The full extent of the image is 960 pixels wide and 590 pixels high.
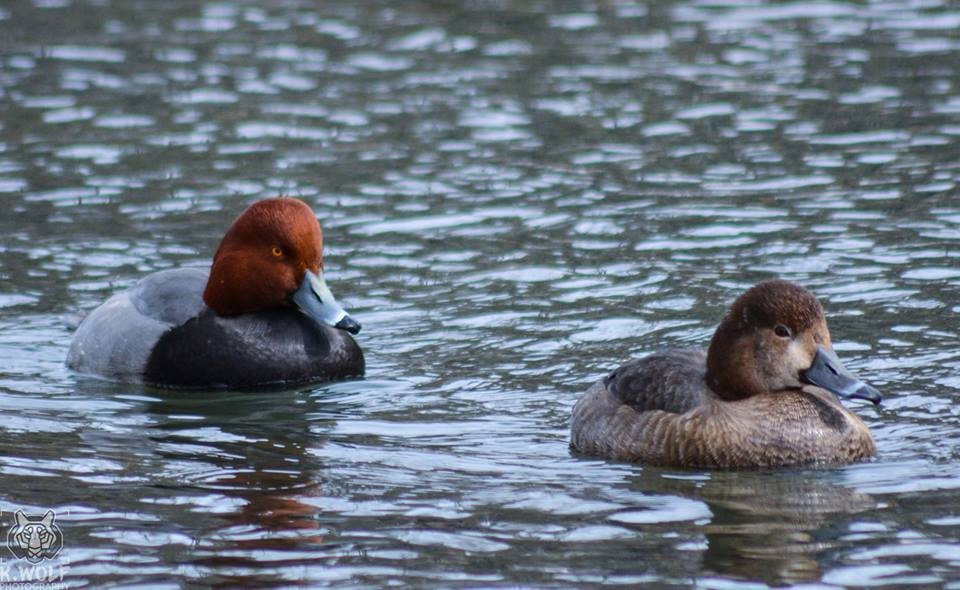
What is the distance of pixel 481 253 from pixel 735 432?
4272 millimetres

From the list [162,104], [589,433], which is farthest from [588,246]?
[162,104]

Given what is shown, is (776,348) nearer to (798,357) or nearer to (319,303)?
(798,357)

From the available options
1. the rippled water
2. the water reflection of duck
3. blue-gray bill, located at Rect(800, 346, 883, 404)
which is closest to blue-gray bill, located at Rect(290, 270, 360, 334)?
the rippled water

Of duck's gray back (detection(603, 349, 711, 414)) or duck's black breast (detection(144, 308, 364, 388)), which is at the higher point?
duck's gray back (detection(603, 349, 711, 414))

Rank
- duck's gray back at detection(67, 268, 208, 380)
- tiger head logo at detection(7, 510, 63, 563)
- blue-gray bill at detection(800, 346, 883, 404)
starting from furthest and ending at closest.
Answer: duck's gray back at detection(67, 268, 208, 380) → blue-gray bill at detection(800, 346, 883, 404) → tiger head logo at detection(7, 510, 63, 563)

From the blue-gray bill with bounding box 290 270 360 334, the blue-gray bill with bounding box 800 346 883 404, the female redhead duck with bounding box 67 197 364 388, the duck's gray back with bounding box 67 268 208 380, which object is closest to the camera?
the blue-gray bill with bounding box 800 346 883 404

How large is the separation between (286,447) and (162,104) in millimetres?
7798

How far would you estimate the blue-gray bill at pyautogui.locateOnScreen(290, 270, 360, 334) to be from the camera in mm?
9539

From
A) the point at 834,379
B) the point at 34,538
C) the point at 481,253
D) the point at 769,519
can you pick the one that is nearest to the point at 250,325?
the point at 481,253

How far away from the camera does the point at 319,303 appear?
31.7 ft

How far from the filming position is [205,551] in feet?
21.8

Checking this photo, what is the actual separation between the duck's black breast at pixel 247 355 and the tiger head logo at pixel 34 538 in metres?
2.66

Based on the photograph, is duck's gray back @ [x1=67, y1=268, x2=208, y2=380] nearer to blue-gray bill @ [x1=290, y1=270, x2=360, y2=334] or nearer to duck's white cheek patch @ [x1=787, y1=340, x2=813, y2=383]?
blue-gray bill @ [x1=290, y1=270, x2=360, y2=334]

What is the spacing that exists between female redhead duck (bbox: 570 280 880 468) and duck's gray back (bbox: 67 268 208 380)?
3.05 metres
